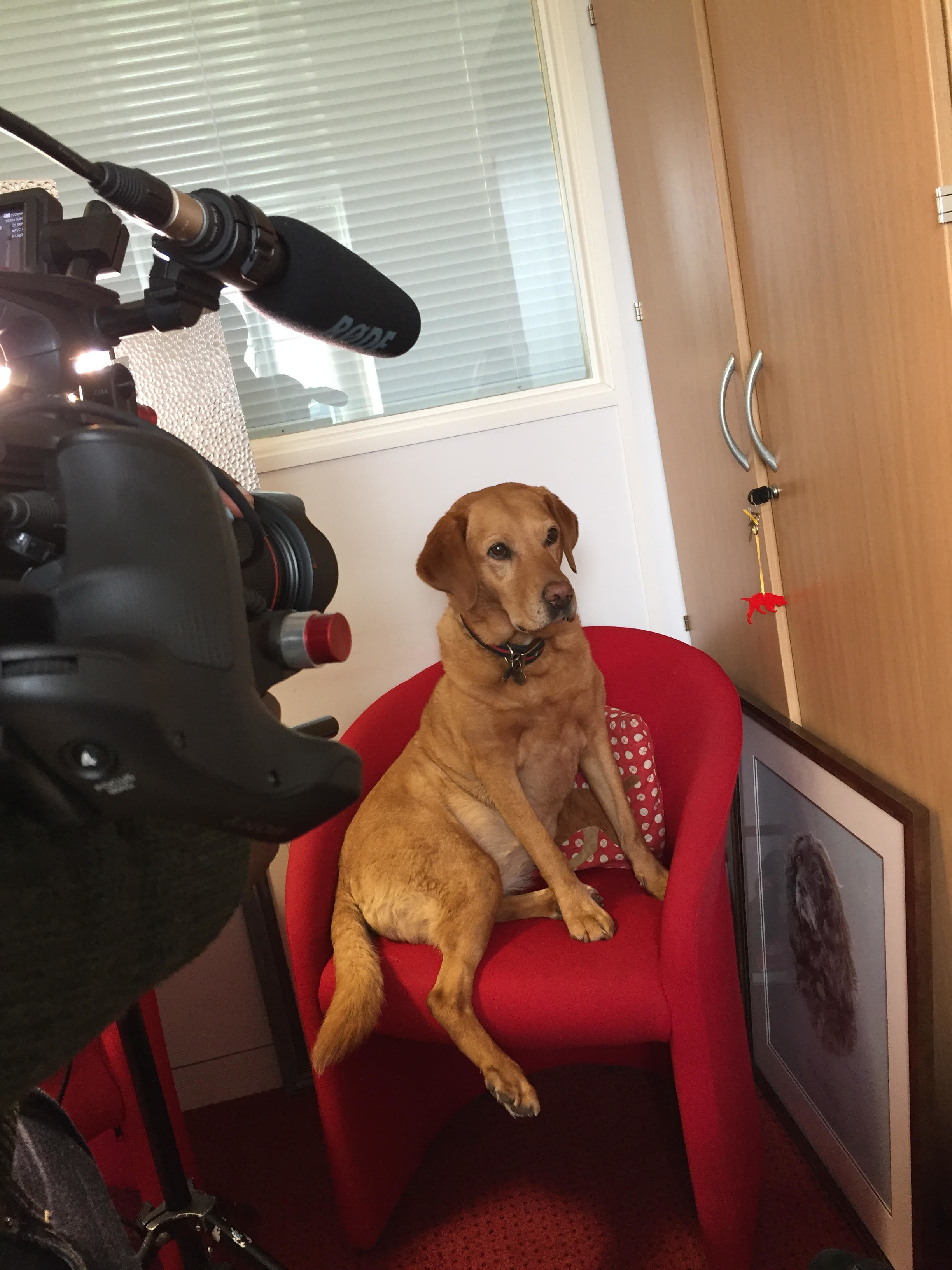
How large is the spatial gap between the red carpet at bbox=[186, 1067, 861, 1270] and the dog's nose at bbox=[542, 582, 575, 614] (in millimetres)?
1158

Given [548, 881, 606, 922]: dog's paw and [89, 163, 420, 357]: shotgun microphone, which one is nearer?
[89, 163, 420, 357]: shotgun microphone

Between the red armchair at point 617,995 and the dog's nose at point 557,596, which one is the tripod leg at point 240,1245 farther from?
the dog's nose at point 557,596

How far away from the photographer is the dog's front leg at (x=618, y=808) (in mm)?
1843

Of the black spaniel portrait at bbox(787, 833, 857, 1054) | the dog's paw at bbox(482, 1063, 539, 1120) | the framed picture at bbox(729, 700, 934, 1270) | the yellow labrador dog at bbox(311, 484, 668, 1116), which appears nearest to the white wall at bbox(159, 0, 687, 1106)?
the yellow labrador dog at bbox(311, 484, 668, 1116)

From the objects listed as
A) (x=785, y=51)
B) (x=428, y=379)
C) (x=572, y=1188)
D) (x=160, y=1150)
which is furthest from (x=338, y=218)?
(x=572, y=1188)

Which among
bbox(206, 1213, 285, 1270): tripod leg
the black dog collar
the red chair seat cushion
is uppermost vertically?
the black dog collar

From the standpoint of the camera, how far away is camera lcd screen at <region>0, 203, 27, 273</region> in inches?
21.5

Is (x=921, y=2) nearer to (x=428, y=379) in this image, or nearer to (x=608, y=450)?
(x=608, y=450)

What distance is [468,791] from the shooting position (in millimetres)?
1988

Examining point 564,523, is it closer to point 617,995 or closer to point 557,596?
point 557,596

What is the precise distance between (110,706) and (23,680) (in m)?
0.03

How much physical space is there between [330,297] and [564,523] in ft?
4.70

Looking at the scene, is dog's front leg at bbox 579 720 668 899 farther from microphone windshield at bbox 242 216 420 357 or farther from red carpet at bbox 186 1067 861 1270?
microphone windshield at bbox 242 216 420 357

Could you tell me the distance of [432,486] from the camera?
247cm
